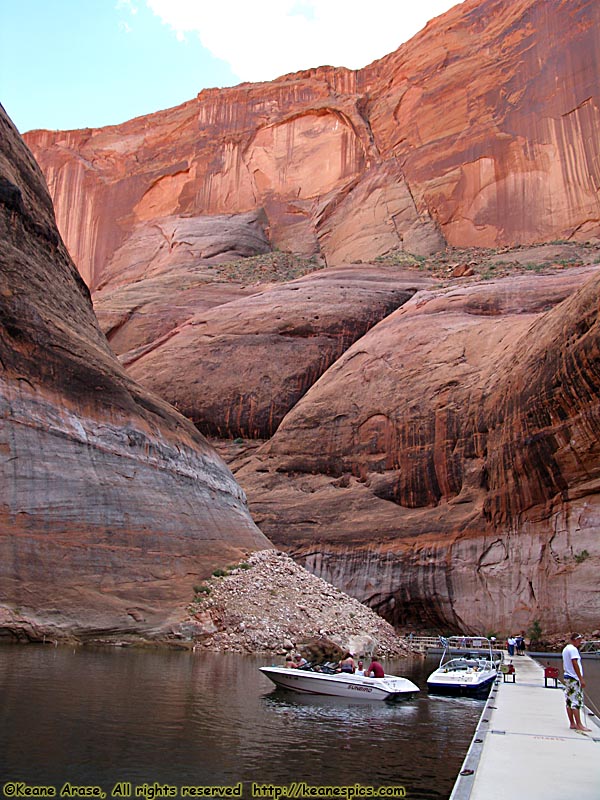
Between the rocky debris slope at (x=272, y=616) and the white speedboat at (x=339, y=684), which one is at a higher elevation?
the rocky debris slope at (x=272, y=616)

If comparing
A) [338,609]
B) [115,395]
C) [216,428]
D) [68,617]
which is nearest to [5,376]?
[115,395]

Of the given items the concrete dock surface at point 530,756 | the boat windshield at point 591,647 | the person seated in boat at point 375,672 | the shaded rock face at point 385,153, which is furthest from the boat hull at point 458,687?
the shaded rock face at point 385,153

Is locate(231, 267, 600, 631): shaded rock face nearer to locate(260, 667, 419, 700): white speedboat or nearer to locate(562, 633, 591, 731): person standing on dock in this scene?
locate(260, 667, 419, 700): white speedboat

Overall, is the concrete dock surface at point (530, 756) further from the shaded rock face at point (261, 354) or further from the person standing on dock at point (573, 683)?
the shaded rock face at point (261, 354)

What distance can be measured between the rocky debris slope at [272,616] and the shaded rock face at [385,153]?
39093 millimetres

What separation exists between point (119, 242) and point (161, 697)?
73955 mm

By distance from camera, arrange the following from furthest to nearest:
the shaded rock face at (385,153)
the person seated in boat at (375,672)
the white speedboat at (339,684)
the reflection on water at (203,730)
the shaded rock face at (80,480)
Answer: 1. the shaded rock face at (385,153)
2. the shaded rock face at (80,480)
3. the person seated in boat at (375,672)
4. the white speedboat at (339,684)
5. the reflection on water at (203,730)

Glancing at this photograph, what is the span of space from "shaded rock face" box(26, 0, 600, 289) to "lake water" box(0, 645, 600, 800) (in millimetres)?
48208

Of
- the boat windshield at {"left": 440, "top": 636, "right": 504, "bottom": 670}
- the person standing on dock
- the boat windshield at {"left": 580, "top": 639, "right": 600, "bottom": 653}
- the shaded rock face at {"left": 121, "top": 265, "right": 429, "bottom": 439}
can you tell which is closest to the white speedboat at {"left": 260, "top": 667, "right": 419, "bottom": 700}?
the boat windshield at {"left": 440, "top": 636, "right": 504, "bottom": 670}

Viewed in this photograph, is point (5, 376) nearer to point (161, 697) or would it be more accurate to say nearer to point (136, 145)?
point (161, 697)

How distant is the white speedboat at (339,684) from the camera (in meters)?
15.8

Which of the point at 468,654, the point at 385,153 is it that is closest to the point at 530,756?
the point at 468,654

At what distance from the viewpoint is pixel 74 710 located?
11633 millimetres

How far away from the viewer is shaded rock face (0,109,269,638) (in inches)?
854
